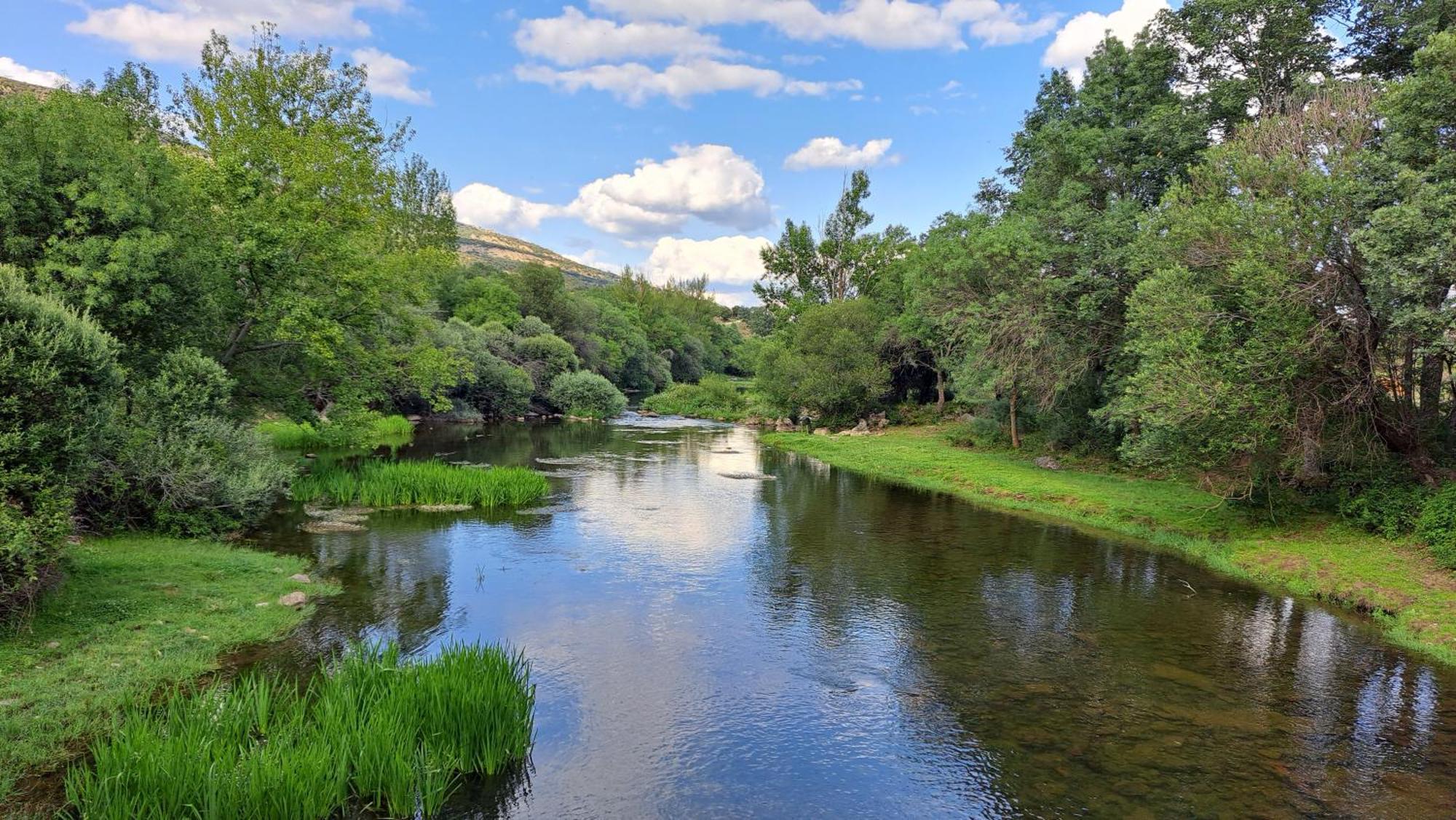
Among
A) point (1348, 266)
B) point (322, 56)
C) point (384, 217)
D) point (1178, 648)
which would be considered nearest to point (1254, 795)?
point (1178, 648)

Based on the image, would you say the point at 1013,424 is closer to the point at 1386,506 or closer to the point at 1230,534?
the point at 1230,534

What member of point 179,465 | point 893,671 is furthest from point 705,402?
point 893,671

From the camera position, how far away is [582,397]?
65.3 m

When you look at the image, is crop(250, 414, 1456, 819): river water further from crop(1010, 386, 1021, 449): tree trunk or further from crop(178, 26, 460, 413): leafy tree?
crop(1010, 386, 1021, 449): tree trunk

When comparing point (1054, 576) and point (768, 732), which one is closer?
point (768, 732)

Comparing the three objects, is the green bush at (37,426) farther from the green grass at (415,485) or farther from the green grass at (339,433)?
the green grass at (415,485)

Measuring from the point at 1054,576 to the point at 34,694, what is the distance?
1946 cm

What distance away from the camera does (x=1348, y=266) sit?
668 inches

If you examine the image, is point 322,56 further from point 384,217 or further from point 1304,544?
point 1304,544

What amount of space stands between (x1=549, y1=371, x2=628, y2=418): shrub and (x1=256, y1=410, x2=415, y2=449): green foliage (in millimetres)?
16197

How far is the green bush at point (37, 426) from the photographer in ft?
31.6

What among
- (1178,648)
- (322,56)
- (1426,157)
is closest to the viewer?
(1178,648)

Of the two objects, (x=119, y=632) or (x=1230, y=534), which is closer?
(x=119, y=632)

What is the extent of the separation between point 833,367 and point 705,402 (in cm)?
2507
